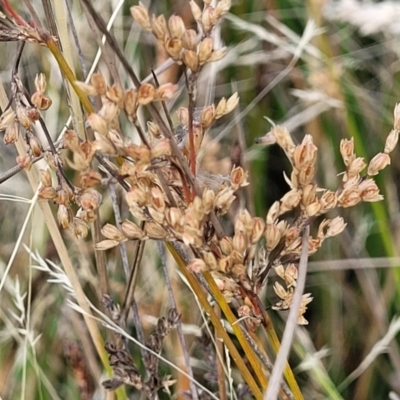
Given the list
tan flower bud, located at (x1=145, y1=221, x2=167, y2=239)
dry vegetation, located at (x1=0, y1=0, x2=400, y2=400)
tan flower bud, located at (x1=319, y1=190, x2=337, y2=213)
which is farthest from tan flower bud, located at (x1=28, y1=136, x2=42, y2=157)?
tan flower bud, located at (x1=319, y1=190, x2=337, y2=213)

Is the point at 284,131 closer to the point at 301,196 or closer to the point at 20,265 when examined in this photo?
the point at 301,196

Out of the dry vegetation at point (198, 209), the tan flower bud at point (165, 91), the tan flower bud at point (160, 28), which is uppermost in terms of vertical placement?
the tan flower bud at point (160, 28)

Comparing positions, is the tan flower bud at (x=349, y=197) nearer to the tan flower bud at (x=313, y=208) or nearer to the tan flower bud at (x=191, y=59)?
the tan flower bud at (x=313, y=208)

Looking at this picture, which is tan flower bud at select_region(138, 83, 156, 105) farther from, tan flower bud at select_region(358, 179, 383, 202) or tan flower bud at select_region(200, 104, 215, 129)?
tan flower bud at select_region(358, 179, 383, 202)

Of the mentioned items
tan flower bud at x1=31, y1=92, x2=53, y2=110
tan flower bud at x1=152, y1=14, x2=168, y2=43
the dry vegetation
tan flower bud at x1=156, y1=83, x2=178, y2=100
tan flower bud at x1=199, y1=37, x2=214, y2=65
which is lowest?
the dry vegetation

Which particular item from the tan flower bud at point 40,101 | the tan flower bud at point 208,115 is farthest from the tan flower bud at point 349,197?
the tan flower bud at point 40,101

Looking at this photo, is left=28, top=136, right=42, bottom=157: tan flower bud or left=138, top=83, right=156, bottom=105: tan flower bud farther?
left=28, top=136, right=42, bottom=157: tan flower bud
